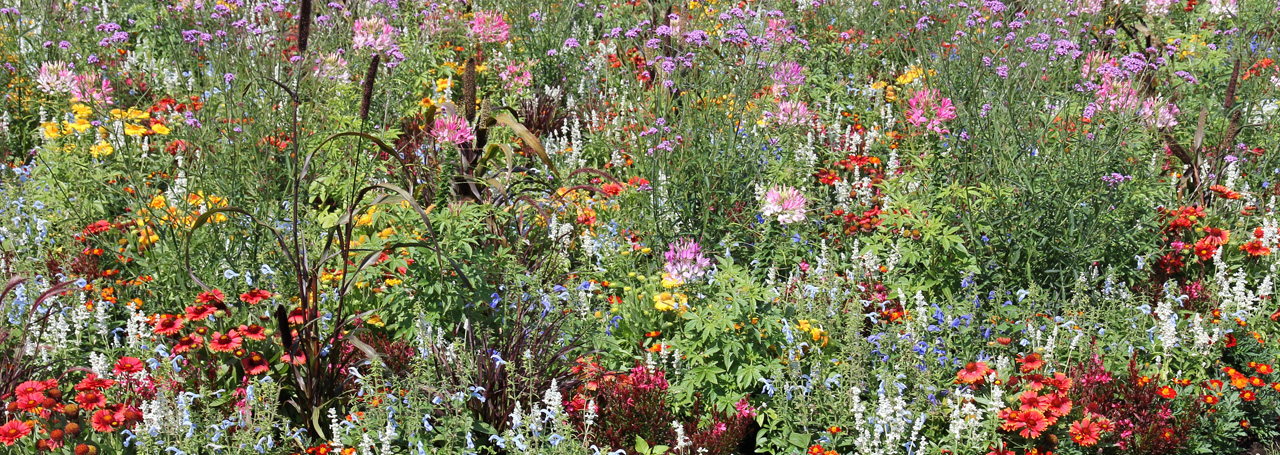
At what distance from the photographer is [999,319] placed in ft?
12.1

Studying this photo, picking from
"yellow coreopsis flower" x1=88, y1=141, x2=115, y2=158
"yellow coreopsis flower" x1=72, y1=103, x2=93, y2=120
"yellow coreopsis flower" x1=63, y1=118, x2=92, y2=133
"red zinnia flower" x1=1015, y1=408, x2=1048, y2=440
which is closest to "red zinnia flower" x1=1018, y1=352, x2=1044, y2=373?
"red zinnia flower" x1=1015, y1=408, x2=1048, y2=440

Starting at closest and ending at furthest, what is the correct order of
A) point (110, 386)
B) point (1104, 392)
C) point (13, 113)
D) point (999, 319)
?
1. point (110, 386)
2. point (1104, 392)
3. point (999, 319)
4. point (13, 113)

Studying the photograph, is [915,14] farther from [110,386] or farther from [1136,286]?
[110,386]

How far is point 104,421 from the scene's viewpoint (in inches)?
105

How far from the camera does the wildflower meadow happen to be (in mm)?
3037

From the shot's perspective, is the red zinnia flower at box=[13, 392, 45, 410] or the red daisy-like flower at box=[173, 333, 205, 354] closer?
the red zinnia flower at box=[13, 392, 45, 410]

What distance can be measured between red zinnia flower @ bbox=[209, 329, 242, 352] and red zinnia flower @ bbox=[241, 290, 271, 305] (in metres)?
0.11

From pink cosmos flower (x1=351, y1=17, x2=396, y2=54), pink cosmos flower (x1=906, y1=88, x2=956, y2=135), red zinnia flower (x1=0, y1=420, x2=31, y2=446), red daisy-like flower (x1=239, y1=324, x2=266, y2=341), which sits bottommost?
red zinnia flower (x1=0, y1=420, x2=31, y2=446)

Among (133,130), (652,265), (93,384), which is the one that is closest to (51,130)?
(133,130)

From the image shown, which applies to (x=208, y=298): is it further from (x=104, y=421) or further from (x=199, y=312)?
(x=104, y=421)

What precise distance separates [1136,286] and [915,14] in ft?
9.61

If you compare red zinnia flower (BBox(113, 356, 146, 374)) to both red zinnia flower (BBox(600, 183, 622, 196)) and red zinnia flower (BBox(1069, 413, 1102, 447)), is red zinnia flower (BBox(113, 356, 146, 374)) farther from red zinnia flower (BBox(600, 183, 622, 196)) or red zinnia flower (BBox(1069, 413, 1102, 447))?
red zinnia flower (BBox(1069, 413, 1102, 447))

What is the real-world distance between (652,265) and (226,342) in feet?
5.73

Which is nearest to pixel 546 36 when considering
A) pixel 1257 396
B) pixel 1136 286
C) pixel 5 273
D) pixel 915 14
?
pixel 915 14
